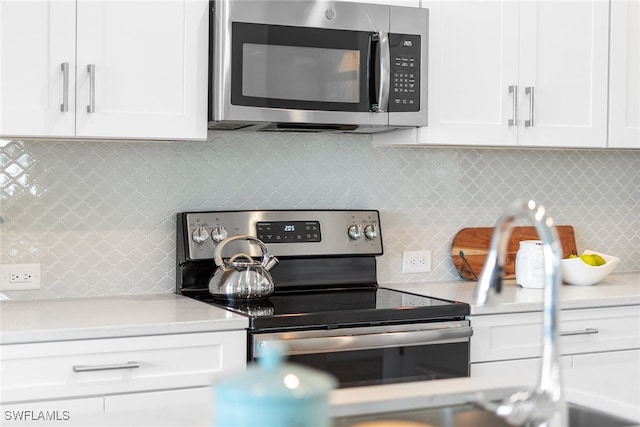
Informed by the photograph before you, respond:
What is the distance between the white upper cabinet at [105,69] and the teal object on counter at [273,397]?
5.88 feet

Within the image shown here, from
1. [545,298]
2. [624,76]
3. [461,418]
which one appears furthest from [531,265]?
[545,298]

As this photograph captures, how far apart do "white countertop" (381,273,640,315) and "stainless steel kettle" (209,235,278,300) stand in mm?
602

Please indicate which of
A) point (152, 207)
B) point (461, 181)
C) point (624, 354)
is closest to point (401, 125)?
point (461, 181)

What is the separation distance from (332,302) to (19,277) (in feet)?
3.35

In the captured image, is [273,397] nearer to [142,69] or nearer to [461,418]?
[461,418]

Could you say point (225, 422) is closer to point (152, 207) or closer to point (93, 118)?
point (93, 118)

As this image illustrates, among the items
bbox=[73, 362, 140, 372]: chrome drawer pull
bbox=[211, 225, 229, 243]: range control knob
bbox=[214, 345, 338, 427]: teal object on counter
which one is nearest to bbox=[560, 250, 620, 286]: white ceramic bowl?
bbox=[211, 225, 229, 243]: range control knob

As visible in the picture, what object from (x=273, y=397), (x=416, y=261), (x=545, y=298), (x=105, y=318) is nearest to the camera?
(x=273, y=397)

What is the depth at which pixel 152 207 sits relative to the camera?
3.09 meters

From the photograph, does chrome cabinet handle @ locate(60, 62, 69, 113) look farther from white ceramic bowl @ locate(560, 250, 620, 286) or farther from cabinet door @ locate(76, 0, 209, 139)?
white ceramic bowl @ locate(560, 250, 620, 286)

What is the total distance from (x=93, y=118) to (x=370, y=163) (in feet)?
3.86

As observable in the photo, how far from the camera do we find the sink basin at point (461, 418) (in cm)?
139

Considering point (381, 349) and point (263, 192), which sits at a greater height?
point (263, 192)

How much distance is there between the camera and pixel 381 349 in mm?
2699
